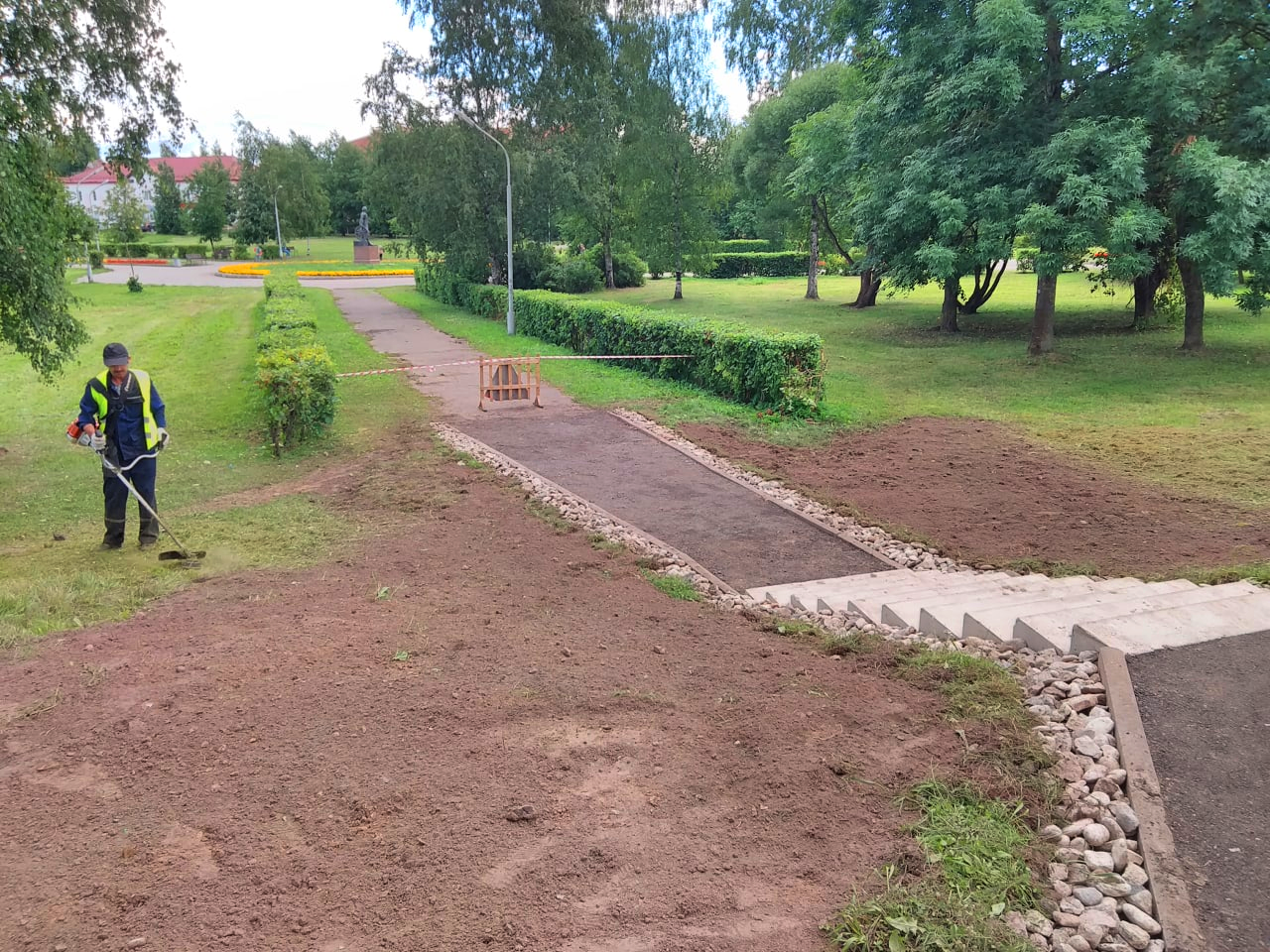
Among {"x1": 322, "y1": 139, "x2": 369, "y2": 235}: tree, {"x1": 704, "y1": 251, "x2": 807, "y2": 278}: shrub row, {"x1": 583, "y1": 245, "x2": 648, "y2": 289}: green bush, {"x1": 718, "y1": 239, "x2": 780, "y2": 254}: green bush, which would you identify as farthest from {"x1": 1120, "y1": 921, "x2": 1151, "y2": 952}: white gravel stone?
{"x1": 322, "y1": 139, "x2": 369, "y2": 235}: tree

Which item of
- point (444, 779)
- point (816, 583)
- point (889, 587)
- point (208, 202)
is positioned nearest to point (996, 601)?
point (889, 587)

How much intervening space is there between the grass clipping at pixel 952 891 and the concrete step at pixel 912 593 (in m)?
2.60

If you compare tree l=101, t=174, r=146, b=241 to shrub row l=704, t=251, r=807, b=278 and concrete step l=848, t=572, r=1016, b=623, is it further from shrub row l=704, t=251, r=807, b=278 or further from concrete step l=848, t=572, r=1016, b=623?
concrete step l=848, t=572, r=1016, b=623

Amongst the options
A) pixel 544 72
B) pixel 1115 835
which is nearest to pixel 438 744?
pixel 1115 835

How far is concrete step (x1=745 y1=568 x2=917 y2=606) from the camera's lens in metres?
7.03

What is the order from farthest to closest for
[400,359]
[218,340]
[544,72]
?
1. [544,72]
2. [218,340]
3. [400,359]

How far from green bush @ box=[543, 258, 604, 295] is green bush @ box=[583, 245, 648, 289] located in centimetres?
146

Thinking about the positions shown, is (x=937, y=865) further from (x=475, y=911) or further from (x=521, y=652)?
(x=521, y=652)

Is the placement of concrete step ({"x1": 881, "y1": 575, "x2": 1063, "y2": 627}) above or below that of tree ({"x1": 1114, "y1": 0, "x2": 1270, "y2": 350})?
below

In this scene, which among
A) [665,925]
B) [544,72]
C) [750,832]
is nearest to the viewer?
[665,925]

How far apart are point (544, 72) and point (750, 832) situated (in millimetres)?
30918

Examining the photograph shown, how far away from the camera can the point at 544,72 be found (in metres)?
30.2

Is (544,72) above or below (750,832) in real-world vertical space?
above

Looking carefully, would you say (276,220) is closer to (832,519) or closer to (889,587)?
(832,519)
